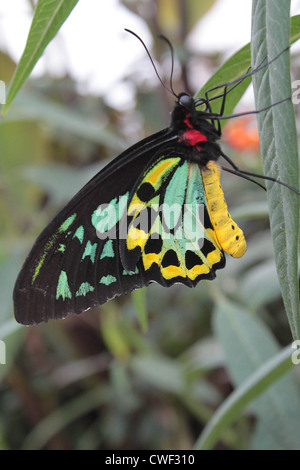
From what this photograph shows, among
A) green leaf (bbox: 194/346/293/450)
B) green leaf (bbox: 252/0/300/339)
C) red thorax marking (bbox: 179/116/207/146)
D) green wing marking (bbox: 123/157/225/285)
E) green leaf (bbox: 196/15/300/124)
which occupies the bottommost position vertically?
green leaf (bbox: 194/346/293/450)

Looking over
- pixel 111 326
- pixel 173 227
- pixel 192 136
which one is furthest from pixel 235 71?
pixel 111 326

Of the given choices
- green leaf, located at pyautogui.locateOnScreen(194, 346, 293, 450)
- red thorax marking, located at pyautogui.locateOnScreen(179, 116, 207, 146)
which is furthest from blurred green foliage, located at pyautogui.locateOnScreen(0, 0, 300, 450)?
red thorax marking, located at pyautogui.locateOnScreen(179, 116, 207, 146)

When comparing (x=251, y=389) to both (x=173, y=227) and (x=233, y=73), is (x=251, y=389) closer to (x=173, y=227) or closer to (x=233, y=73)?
(x=173, y=227)

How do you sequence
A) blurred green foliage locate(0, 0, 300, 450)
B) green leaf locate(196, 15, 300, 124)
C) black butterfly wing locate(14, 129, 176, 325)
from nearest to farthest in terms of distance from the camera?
green leaf locate(196, 15, 300, 124)
black butterfly wing locate(14, 129, 176, 325)
blurred green foliage locate(0, 0, 300, 450)

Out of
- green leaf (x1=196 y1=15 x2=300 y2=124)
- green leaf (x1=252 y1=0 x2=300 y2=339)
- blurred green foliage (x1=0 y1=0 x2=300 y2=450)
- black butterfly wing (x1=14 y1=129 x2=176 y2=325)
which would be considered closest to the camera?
green leaf (x1=252 y1=0 x2=300 y2=339)

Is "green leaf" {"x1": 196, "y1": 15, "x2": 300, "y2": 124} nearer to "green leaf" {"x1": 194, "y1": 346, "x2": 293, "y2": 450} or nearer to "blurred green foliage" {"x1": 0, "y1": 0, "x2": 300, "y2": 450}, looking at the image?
"green leaf" {"x1": 194, "y1": 346, "x2": 293, "y2": 450}
